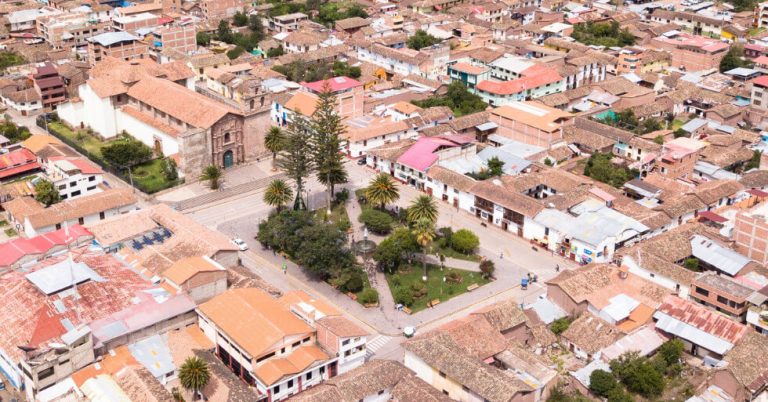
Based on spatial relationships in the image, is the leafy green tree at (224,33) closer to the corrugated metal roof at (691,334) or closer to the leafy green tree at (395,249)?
the leafy green tree at (395,249)

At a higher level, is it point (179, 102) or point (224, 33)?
point (224, 33)

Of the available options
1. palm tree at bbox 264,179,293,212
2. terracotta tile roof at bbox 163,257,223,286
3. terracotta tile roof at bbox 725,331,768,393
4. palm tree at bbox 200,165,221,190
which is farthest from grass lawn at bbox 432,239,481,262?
palm tree at bbox 200,165,221,190

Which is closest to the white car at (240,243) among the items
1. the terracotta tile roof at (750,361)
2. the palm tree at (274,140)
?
the palm tree at (274,140)

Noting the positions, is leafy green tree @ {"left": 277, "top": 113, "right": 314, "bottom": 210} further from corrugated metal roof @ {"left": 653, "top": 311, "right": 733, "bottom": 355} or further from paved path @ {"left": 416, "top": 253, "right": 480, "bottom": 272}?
corrugated metal roof @ {"left": 653, "top": 311, "right": 733, "bottom": 355}

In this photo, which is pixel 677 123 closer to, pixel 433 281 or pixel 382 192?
pixel 382 192

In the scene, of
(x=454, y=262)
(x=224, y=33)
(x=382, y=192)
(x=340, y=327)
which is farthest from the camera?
(x=224, y=33)

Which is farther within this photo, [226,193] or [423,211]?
[226,193]

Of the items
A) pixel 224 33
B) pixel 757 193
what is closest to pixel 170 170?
pixel 224 33
